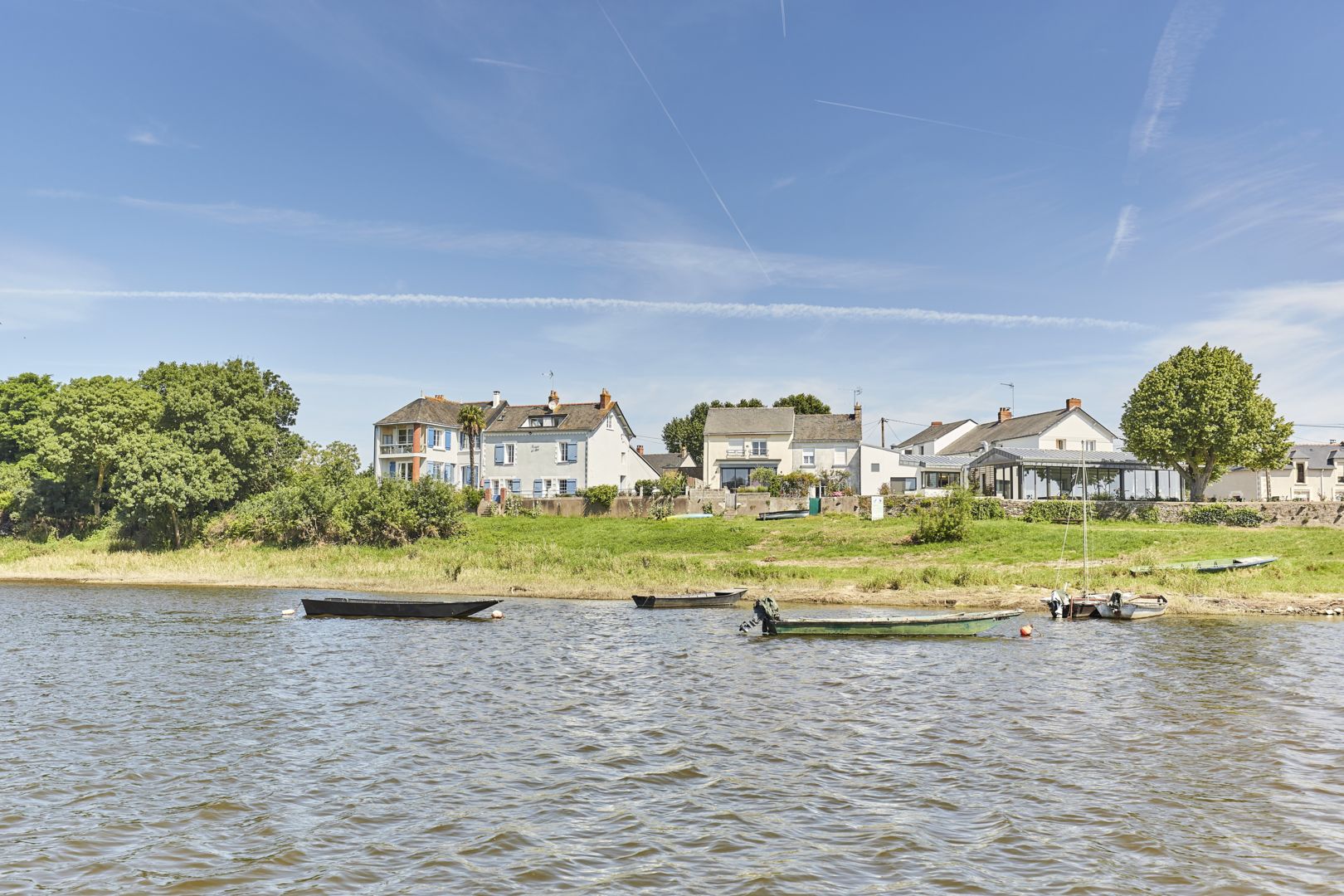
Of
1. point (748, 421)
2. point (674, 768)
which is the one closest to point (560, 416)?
point (748, 421)

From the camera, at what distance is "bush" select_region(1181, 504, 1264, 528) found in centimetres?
6372

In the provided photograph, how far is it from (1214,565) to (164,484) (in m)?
63.2

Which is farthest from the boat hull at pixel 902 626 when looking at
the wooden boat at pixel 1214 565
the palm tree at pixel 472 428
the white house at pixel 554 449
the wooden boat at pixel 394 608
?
the palm tree at pixel 472 428

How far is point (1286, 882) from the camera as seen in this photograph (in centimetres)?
1245

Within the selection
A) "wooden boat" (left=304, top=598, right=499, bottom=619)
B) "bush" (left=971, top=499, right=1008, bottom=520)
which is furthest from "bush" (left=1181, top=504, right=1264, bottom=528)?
"wooden boat" (left=304, top=598, right=499, bottom=619)

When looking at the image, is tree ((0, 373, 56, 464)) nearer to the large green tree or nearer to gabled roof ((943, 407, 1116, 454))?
the large green tree

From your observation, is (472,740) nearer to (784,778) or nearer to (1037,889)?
(784,778)

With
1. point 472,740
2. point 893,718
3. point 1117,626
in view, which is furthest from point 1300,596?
point 472,740

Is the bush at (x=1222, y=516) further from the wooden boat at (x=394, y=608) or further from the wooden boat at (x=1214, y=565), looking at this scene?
the wooden boat at (x=394, y=608)

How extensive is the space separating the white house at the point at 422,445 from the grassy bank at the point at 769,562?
17233mm

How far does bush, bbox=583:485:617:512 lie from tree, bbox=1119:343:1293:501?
132 ft

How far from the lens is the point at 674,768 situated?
17953mm

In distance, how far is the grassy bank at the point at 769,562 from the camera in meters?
45.3

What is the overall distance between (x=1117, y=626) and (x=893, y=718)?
20137mm
